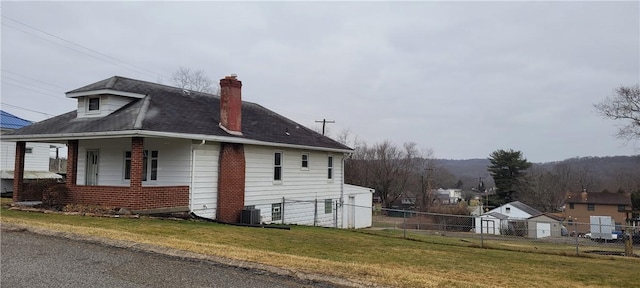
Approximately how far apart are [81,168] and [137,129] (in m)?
5.80

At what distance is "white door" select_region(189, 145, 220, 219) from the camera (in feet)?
52.9

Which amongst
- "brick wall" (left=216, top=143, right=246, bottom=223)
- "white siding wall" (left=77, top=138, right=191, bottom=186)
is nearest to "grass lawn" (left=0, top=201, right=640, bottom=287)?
"white siding wall" (left=77, top=138, right=191, bottom=186)

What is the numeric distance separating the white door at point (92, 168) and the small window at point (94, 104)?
1.85m

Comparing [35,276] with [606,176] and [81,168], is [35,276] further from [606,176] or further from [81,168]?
[606,176]

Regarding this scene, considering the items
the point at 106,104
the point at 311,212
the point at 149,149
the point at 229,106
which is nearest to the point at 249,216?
the point at 229,106

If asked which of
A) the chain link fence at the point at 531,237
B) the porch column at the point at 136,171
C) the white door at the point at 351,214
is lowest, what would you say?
the chain link fence at the point at 531,237

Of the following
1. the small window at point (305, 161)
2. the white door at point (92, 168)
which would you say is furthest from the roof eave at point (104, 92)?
the small window at point (305, 161)

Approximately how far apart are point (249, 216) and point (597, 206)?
6328cm

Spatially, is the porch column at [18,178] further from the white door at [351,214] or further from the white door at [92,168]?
the white door at [351,214]

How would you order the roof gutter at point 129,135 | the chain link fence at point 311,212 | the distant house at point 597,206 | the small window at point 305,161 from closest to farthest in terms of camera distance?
the roof gutter at point 129,135, the chain link fence at point 311,212, the small window at point 305,161, the distant house at point 597,206

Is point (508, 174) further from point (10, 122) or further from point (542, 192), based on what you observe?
point (10, 122)

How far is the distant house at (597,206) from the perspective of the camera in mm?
62453

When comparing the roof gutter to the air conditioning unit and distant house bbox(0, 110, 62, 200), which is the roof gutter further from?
distant house bbox(0, 110, 62, 200)

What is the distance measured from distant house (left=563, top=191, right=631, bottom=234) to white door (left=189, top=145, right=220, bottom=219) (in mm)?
59567
